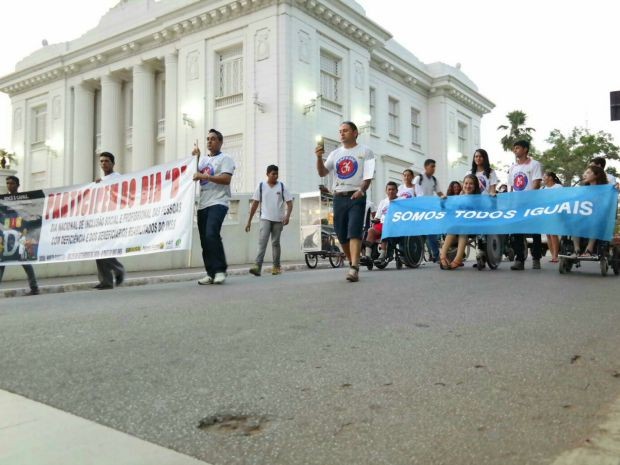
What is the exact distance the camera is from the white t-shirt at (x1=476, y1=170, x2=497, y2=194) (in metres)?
9.52

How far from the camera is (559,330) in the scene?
12.4 ft

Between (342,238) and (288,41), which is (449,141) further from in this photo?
(342,238)

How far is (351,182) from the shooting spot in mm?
7461

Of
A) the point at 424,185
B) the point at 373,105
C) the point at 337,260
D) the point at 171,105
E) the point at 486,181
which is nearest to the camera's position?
the point at 486,181

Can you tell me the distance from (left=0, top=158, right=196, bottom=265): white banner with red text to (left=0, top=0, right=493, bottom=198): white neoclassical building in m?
11.7

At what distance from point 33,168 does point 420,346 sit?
100ft

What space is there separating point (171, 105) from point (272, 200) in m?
15.4

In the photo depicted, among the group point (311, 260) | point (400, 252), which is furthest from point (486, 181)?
point (311, 260)

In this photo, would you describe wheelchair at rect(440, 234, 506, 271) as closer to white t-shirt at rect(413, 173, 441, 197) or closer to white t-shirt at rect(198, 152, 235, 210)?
white t-shirt at rect(413, 173, 441, 197)

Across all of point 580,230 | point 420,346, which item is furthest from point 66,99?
point 420,346

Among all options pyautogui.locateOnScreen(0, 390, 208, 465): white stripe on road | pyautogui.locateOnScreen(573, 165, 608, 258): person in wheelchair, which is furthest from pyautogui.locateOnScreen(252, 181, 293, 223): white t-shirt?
pyautogui.locateOnScreen(0, 390, 208, 465): white stripe on road

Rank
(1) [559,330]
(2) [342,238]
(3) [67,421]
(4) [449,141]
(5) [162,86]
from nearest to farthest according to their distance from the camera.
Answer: (3) [67,421] < (1) [559,330] < (2) [342,238] < (5) [162,86] < (4) [449,141]

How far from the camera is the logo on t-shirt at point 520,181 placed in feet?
30.2

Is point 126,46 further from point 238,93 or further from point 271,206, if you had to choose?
point 271,206
